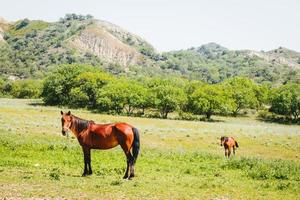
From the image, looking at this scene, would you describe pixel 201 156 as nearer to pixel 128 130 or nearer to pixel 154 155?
pixel 154 155

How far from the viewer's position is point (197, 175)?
21.5 metres

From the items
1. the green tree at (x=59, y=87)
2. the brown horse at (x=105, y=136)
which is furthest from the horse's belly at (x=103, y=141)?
the green tree at (x=59, y=87)

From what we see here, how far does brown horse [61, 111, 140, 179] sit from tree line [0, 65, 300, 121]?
8689 centimetres

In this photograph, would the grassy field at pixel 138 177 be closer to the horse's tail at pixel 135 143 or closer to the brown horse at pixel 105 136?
the brown horse at pixel 105 136

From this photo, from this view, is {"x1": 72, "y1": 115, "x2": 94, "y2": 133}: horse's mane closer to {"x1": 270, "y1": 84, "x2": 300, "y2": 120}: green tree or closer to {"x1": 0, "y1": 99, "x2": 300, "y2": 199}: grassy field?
{"x1": 0, "y1": 99, "x2": 300, "y2": 199}: grassy field

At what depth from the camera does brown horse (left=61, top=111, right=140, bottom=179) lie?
63.5 ft

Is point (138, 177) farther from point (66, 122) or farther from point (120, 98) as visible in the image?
point (120, 98)

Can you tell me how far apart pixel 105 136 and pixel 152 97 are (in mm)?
91722

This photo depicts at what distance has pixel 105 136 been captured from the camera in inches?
779

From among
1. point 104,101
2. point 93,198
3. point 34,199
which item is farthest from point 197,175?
point 104,101

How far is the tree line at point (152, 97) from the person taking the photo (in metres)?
110

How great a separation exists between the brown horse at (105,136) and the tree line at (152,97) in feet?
285

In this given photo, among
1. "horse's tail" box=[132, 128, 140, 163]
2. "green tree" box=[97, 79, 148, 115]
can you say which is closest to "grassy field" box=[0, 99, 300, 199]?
"horse's tail" box=[132, 128, 140, 163]

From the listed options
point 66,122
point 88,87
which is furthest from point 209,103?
point 66,122
